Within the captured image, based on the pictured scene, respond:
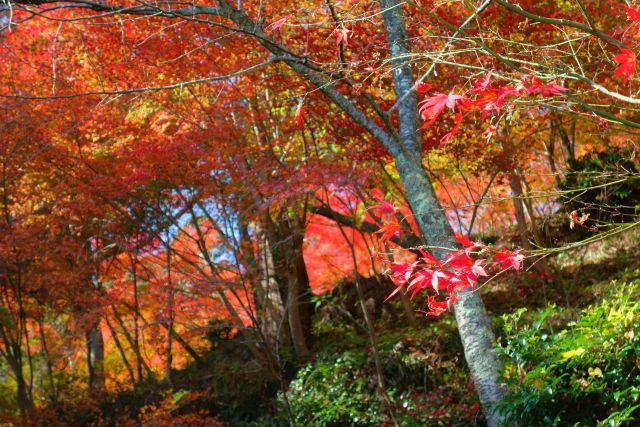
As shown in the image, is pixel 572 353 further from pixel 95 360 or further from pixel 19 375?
pixel 95 360

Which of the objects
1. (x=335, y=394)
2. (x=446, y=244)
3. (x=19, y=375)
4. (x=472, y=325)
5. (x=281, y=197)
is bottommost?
(x=335, y=394)

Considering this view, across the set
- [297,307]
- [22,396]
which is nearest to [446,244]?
[297,307]

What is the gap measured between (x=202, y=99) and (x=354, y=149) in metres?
2.41

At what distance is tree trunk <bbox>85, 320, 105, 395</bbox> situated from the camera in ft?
34.9

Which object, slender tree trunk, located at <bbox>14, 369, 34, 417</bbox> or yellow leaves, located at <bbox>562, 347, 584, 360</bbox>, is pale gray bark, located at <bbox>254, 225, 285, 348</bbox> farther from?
yellow leaves, located at <bbox>562, 347, 584, 360</bbox>

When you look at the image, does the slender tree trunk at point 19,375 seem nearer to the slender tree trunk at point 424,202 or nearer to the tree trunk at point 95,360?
the tree trunk at point 95,360

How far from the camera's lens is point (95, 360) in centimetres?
1199

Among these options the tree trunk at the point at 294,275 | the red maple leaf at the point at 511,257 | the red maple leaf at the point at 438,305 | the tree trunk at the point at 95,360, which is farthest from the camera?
the tree trunk at the point at 95,360

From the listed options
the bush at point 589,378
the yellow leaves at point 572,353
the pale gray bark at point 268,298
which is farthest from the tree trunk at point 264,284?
the yellow leaves at point 572,353

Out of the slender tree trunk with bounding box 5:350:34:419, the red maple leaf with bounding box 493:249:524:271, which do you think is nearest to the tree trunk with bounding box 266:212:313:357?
the slender tree trunk with bounding box 5:350:34:419

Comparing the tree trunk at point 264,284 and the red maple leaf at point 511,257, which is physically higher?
the tree trunk at point 264,284

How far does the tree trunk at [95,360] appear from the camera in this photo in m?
10.6

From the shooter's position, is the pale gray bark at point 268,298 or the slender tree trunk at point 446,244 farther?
the pale gray bark at point 268,298

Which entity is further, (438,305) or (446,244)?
(446,244)
